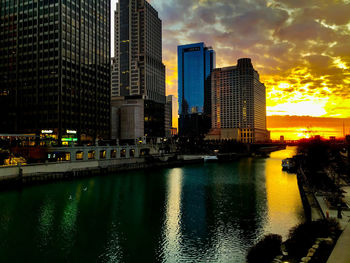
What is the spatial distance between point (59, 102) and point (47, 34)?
36363 millimetres

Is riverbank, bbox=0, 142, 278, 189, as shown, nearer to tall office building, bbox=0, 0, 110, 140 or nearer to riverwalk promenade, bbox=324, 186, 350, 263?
tall office building, bbox=0, 0, 110, 140

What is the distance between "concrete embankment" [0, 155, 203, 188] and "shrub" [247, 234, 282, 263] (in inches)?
2485

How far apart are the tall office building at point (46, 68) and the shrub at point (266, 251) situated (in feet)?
434

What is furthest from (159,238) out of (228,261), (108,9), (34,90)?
(108,9)

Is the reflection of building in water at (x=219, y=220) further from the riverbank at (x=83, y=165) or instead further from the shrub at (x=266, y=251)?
the riverbank at (x=83, y=165)

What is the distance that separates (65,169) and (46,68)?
79623 millimetres

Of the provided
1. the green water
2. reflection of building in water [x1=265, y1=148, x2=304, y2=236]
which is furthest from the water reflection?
reflection of building in water [x1=265, y1=148, x2=304, y2=236]

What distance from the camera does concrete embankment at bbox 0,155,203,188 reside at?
71.1 metres

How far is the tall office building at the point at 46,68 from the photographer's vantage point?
14575 centimetres

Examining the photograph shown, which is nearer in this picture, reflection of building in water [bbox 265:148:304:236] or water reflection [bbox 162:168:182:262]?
water reflection [bbox 162:168:182:262]

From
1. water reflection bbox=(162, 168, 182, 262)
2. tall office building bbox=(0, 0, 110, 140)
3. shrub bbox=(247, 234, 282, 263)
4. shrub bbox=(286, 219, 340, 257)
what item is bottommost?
water reflection bbox=(162, 168, 182, 262)

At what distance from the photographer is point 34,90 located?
149250 millimetres

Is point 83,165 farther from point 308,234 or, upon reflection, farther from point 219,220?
point 308,234

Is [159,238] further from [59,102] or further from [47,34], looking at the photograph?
[47,34]
